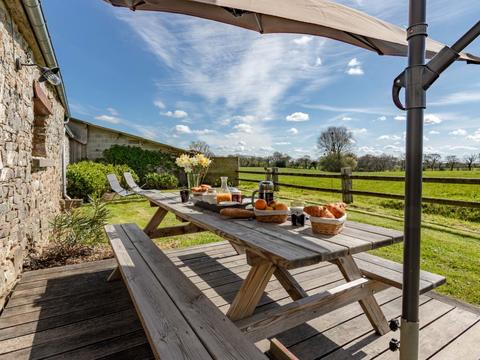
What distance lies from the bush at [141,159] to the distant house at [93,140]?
23 cm

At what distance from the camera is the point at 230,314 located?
1444 mm

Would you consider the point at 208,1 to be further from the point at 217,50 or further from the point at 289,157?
the point at 289,157

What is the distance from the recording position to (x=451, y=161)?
40.1 feet

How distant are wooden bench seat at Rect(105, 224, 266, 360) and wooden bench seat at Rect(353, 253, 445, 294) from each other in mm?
1070

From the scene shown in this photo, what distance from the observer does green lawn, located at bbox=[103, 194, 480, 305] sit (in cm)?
247

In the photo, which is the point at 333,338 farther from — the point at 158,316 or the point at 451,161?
the point at 451,161

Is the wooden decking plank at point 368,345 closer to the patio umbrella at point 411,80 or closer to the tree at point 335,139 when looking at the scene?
the patio umbrella at point 411,80

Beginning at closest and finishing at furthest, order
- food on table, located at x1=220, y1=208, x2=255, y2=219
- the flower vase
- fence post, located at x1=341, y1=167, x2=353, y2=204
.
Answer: food on table, located at x1=220, y1=208, x2=255, y2=219 < the flower vase < fence post, located at x1=341, y1=167, x2=353, y2=204

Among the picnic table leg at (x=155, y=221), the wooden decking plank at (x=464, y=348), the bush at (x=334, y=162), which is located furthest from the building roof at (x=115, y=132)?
the wooden decking plank at (x=464, y=348)

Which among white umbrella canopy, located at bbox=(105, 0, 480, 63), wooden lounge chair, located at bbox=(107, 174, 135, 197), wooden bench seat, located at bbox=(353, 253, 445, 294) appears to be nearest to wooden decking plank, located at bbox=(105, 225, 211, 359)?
wooden bench seat, located at bbox=(353, 253, 445, 294)

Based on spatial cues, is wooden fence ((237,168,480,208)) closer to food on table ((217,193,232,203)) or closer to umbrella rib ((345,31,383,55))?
umbrella rib ((345,31,383,55))

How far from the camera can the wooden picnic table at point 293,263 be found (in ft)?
4.08

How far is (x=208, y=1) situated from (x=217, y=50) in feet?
17.7

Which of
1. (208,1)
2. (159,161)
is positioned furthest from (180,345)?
(159,161)
